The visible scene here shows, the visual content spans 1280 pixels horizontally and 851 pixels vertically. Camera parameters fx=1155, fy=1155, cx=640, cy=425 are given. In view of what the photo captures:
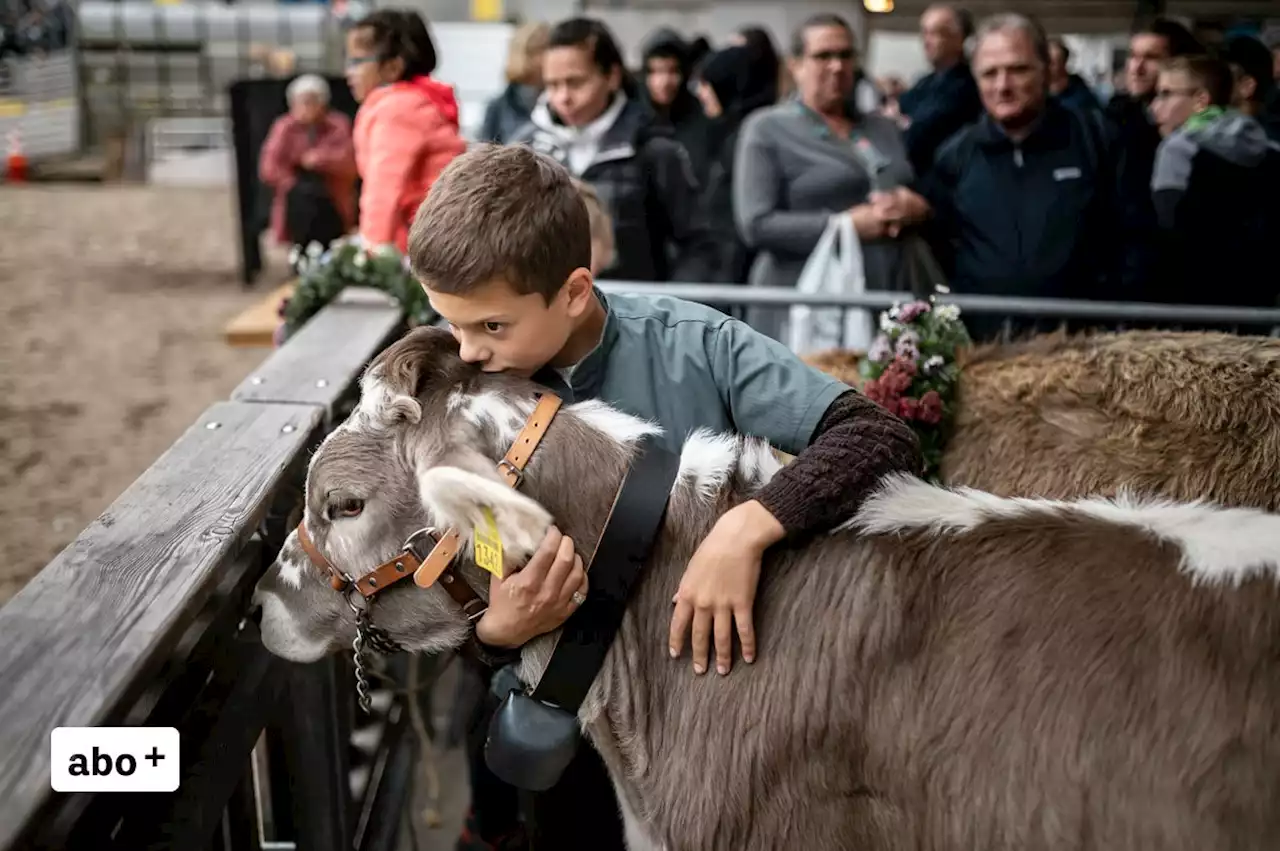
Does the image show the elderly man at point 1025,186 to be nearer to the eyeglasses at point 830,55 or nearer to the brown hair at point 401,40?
the eyeglasses at point 830,55

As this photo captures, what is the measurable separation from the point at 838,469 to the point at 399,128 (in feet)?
10.4

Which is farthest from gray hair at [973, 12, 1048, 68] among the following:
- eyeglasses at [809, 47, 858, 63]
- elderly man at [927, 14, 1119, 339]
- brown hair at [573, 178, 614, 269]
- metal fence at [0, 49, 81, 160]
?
metal fence at [0, 49, 81, 160]

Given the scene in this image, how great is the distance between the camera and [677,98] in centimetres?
631

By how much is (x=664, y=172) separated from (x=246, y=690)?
9.74 ft

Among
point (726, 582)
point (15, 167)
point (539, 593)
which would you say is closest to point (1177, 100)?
point (726, 582)

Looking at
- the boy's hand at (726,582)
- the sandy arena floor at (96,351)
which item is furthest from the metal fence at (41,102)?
the boy's hand at (726,582)

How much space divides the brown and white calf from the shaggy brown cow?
3.04 ft

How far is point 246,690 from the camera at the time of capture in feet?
7.16

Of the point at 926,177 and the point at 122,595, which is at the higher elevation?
the point at 926,177

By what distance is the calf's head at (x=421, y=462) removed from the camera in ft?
5.89

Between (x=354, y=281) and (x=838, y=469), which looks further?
(x=354, y=281)

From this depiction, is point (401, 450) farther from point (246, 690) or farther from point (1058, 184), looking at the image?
point (1058, 184)

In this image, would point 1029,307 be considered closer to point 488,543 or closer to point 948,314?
point 948,314

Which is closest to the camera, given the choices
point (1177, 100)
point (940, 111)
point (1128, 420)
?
point (1128, 420)
